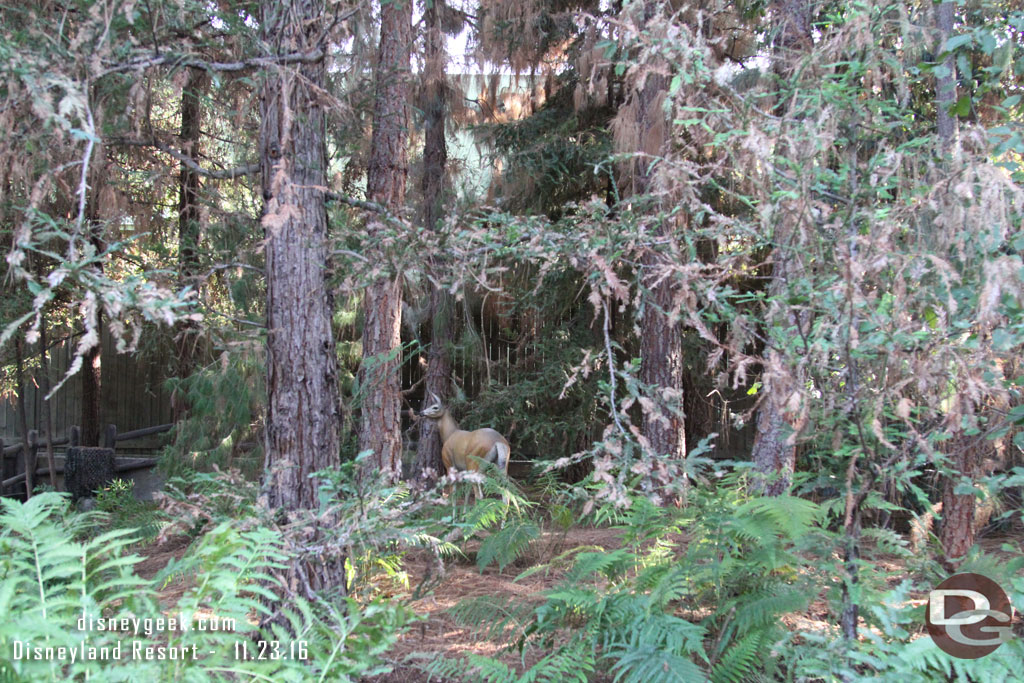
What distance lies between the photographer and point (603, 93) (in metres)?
8.70

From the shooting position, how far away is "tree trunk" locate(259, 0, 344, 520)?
12.0 ft

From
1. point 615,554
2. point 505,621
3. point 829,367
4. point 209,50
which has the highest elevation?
point 209,50

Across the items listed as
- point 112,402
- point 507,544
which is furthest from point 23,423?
point 507,544

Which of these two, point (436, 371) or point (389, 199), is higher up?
point (389, 199)

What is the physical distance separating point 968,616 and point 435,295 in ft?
21.0

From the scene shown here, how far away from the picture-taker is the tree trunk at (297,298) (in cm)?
365

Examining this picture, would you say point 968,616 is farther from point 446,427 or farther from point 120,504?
point 120,504

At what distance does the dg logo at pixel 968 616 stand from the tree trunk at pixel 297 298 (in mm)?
2627

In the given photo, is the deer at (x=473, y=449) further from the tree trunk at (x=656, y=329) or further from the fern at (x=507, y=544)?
the fern at (x=507, y=544)

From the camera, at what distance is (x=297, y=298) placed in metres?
3.71

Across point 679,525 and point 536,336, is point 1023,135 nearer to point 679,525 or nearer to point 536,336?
point 679,525

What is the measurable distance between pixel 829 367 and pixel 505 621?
2138 mm

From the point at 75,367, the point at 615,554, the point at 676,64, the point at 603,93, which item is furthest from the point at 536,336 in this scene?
the point at 75,367

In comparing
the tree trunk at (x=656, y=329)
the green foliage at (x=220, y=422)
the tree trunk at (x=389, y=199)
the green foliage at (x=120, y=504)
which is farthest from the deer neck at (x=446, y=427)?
the green foliage at (x=120, y=504)
